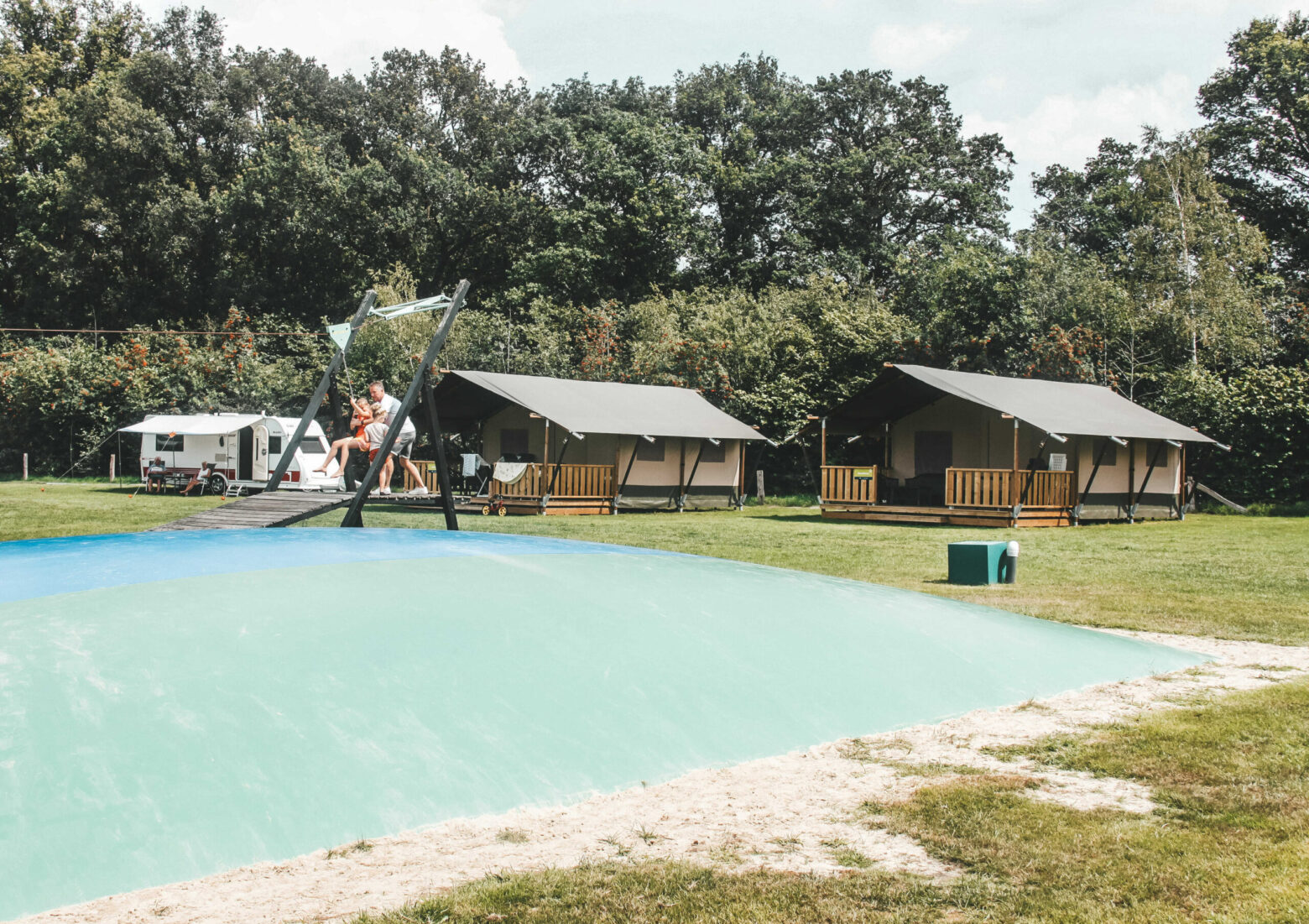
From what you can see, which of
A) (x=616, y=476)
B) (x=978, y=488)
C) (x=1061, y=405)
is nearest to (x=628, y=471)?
Result: (x=616, y=476)

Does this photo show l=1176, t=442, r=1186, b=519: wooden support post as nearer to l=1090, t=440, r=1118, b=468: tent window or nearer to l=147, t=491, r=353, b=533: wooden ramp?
l=1090, t=440, r=1118, b=468: tent window

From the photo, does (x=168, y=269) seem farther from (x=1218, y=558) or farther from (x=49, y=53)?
(x=1218, y=558)

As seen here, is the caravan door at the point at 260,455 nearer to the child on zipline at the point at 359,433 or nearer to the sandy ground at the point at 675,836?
the child on zipline at the point at 359,433

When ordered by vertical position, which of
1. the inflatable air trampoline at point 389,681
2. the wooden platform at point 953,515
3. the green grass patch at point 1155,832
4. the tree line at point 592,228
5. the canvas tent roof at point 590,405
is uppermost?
the tree line at point 592,228

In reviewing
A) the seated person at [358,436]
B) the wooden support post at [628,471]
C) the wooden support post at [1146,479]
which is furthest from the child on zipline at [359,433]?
the wooden support post at [1146,479]

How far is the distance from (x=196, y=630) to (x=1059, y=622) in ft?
23.3

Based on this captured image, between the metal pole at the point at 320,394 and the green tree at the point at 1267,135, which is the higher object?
the green tree at the point at 1267,135

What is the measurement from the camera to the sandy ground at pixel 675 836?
4.03 metres

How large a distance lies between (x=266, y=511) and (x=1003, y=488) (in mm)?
16879

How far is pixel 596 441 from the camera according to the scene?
28500 millimetres

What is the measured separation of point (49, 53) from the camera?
49.2 metres

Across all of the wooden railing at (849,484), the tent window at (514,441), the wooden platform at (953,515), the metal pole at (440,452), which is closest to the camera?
the metal pole at (440,452)

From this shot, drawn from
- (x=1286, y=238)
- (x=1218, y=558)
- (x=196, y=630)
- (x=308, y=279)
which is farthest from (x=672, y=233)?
(x=196, y=630)

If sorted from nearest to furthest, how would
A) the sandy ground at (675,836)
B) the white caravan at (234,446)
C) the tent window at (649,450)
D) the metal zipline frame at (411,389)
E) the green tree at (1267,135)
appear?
the sandy ground at (675,836)
the metal zipline frame at (411,389)
the tent window at (649,450)
the white caravan at (234,446)
the green tree at (1267,135)
